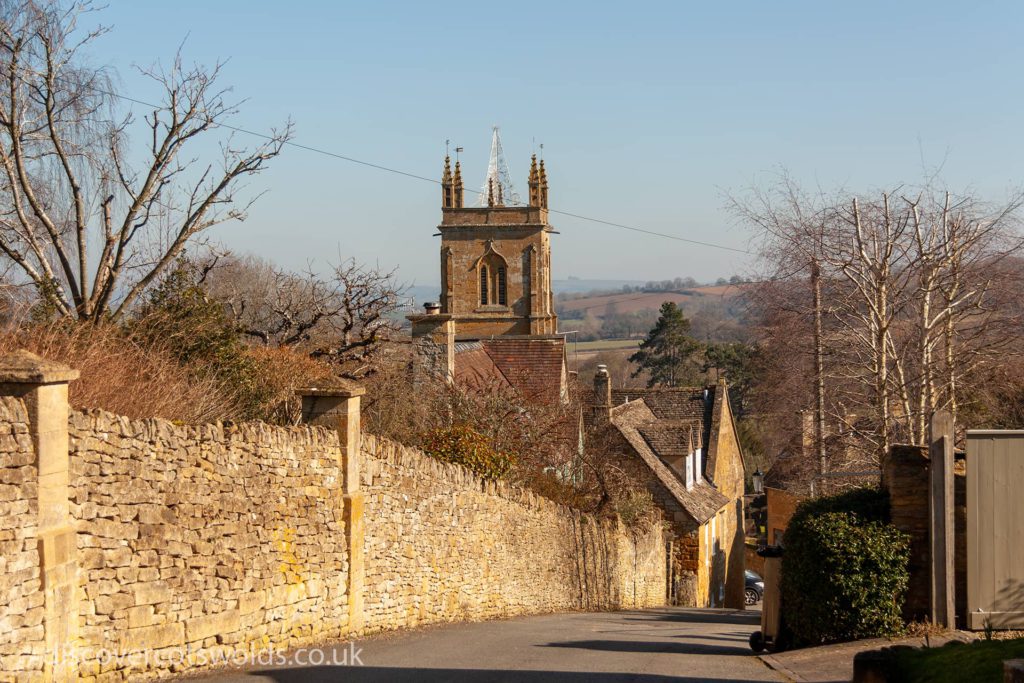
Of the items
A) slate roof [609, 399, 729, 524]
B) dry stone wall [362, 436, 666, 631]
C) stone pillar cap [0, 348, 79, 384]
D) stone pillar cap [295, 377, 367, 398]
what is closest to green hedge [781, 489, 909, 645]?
dry stone wall [362, 436, 666, 631]

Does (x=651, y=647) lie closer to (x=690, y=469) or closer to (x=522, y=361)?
(x=522, y=361)

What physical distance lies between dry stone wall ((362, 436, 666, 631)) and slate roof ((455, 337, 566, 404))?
20.7 ft

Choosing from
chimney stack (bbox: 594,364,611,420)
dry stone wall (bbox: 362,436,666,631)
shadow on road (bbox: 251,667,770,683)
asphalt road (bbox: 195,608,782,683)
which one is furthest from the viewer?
chimney stack (bbox: 594,364,611,420)

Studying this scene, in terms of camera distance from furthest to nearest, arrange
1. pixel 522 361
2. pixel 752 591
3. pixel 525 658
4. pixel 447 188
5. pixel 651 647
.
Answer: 1. pixel 447 188
2. pixel 752 591
3. pixel 522 361
4. pixel 651 647
5. pixel 525 658

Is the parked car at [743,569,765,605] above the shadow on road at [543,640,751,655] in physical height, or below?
below

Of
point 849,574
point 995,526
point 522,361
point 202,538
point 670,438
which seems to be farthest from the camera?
point 670,438

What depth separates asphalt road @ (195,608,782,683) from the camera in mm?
10383

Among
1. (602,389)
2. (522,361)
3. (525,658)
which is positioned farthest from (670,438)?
(525,658)

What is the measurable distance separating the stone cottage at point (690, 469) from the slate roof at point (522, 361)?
6.68 ft

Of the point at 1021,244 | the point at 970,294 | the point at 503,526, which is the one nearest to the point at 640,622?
the point at 503,526

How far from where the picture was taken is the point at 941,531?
40.0 ft

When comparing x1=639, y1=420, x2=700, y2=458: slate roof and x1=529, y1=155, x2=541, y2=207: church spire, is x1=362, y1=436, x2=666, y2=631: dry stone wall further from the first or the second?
x1=529, y1=155, x2=541, y2=207: church spire

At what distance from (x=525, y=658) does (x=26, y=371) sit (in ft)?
20.7

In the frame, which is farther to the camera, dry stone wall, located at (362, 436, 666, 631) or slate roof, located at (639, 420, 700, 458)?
slate roof, located at (639, 420, 700, 458)
